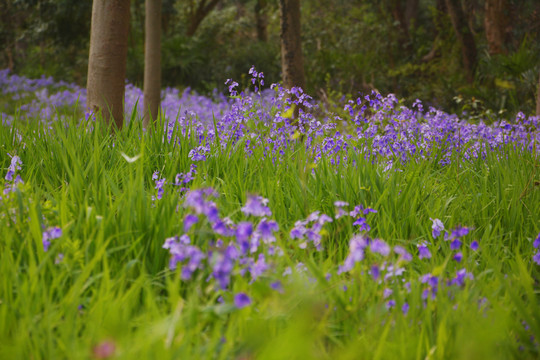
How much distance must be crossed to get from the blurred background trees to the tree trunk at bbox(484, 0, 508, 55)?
0.02 meters

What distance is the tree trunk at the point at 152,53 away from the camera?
7785 millimetres

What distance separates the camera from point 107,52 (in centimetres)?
496

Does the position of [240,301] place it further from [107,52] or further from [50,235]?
[107,52]

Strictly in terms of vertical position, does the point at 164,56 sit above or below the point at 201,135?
above

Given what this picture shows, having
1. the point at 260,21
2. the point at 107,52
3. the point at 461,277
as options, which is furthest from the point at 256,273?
the point at 260,21

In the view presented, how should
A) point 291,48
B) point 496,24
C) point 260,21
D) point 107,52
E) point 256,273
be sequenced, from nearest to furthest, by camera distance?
point 256,273, point 107,52, point 291,48, point 496,24, point 260,21

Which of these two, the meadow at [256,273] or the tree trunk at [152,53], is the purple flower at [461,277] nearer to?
the meadow at [256,273]

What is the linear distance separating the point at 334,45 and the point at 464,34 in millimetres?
5759

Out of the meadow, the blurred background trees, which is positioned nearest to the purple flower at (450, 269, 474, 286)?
the meadow

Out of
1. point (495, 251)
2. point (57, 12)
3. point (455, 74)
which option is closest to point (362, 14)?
point (455, 74)

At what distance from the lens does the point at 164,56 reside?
15844 millimetres

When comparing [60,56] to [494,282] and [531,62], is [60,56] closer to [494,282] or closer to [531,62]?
[531,62]

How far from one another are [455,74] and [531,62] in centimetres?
266

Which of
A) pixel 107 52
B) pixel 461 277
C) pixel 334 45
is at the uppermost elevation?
pixel 334 45
